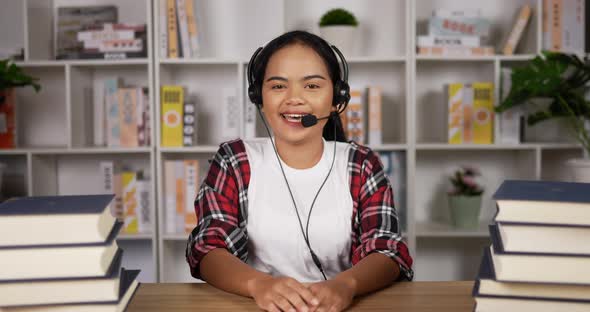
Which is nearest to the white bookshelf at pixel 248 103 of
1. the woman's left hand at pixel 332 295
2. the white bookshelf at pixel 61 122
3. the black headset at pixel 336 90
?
the white bookshelf at pixel 61 122

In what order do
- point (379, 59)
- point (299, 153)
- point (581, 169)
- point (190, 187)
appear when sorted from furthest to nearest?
1. point (190, 187)
2. point (379, 59)
3. point (581, 169)
4. point (299, 153)

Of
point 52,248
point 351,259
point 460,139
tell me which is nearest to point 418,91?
point 460,139

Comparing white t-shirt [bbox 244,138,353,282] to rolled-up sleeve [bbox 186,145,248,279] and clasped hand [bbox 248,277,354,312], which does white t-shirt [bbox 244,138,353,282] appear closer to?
rolled-up sleeve [bbox 186,145,248,279]

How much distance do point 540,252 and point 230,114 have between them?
2.12 m

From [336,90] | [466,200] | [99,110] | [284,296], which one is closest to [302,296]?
[284,296]

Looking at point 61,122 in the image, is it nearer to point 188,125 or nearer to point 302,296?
point 188,125

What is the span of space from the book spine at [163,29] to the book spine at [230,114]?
322 millimetres

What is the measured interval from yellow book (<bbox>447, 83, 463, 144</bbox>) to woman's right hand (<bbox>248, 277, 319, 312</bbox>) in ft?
6.18

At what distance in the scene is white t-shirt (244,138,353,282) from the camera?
1394 millimetres

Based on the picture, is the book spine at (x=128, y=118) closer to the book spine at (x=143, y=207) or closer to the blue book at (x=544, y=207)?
the book spine at (x=143, y=207)

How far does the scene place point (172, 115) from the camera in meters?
2.71

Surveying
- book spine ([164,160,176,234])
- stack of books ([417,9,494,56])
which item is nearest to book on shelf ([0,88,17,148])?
book spine ([164,160,176,234])

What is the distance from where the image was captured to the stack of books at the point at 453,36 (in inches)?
107

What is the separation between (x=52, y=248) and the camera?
2.41ft
